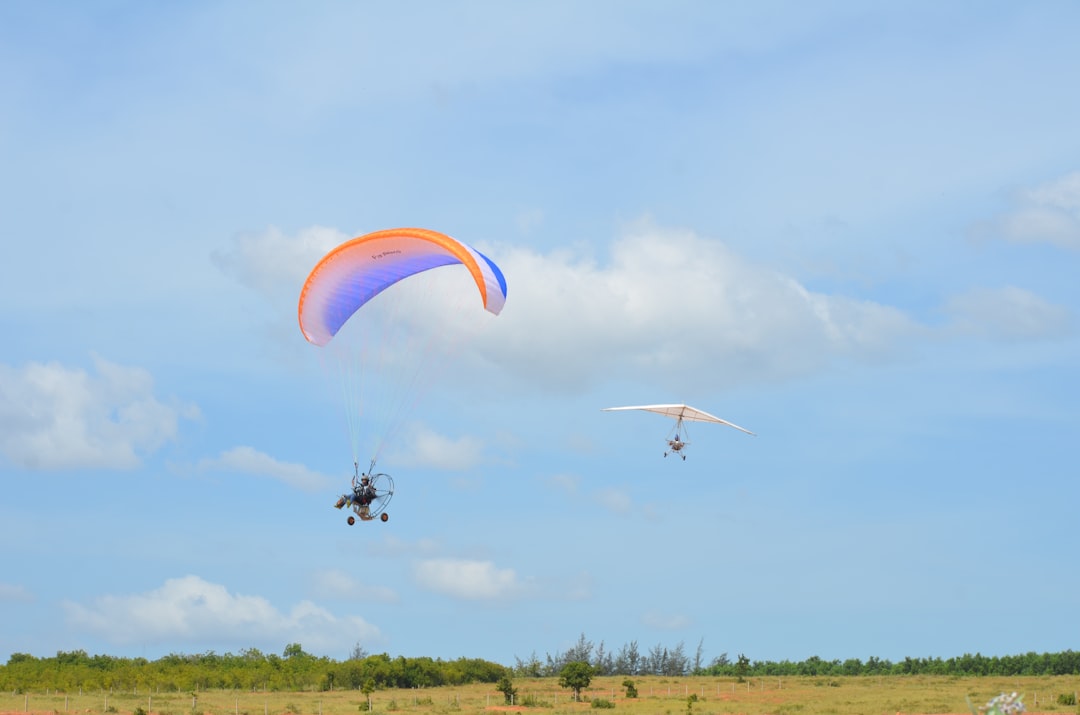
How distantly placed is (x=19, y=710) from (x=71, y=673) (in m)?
22.7

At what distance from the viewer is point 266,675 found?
73.2 metres

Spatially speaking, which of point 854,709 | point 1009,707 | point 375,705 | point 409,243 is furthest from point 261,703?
point 1009,707

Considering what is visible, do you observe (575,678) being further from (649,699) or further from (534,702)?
(534,702)

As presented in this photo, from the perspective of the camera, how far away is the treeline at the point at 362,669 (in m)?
70.7

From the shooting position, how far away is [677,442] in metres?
54.6

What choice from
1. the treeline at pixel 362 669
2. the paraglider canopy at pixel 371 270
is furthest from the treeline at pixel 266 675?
the paraglider canopy at pixel 371 270

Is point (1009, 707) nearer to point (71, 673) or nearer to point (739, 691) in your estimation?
point (739, 691)

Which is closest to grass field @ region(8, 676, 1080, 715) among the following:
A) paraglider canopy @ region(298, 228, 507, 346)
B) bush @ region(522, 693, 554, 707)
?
bush @ region(522, 693, 554, 707)

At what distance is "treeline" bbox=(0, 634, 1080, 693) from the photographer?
2783 inches

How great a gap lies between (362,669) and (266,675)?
21.0 feet

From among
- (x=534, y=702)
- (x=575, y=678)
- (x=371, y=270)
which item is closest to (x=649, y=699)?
(x=575, y=678)

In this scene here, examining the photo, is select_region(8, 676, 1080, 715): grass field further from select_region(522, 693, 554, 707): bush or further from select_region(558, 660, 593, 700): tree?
select_region(558, 660, 593, 700): tree

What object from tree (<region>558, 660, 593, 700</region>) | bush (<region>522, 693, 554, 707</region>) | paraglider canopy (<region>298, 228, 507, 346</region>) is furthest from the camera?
tree (<region>558, 660, 593, 700</region>)

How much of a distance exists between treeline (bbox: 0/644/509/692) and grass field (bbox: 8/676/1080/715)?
2.64m
